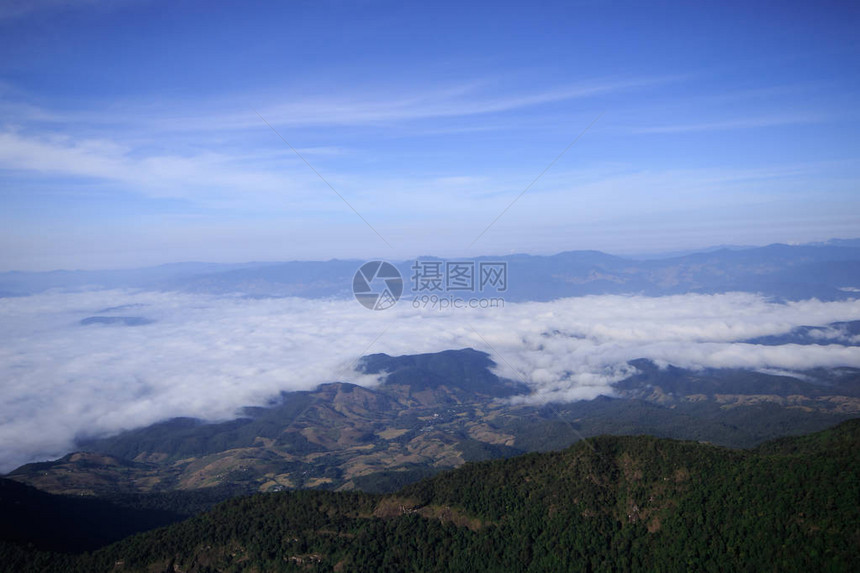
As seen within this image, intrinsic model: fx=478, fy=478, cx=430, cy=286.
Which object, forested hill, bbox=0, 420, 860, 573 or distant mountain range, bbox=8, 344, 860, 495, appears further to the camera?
distant mountain range, bbox=8, 344, 860, 495

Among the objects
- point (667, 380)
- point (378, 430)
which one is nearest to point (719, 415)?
point (667, 380)

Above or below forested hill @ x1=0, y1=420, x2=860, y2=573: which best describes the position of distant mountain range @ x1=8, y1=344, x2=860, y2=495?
below

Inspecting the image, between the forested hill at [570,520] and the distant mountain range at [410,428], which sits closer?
the forested hill at [570,520]

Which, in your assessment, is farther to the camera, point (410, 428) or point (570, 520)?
point (410, 428)

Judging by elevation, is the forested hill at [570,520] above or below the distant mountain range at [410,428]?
above
